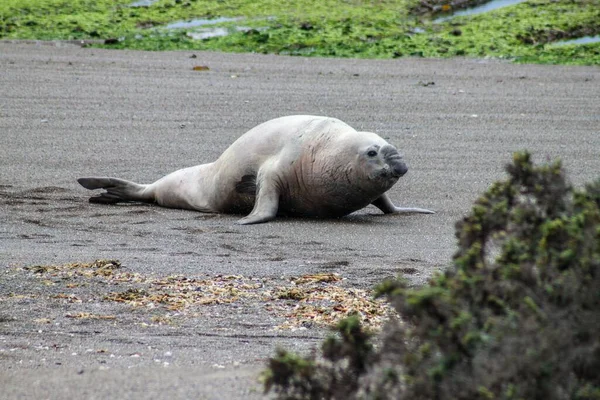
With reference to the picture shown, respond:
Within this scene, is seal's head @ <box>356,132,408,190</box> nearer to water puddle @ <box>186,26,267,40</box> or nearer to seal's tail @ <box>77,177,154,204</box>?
seal's tail @ <box>77,177,154,204</box>

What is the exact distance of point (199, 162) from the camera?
10250 millimetres

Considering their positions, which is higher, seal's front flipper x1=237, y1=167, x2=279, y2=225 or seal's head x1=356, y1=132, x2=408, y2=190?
seal's head x1=356, y1=132, x2=408, y2=190

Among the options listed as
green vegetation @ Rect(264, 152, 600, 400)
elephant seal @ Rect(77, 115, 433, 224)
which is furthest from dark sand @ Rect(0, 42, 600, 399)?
green vegetation @ Rect(264, 152, 600, 400)

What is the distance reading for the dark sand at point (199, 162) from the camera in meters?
4.27

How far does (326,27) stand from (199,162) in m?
8.65

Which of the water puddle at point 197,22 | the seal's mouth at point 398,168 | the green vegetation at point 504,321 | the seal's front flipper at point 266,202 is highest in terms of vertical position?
the green vegetation at point 504,321

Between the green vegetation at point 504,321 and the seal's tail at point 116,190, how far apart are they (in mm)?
6426

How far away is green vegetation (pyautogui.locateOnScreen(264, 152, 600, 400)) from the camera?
2281 mm

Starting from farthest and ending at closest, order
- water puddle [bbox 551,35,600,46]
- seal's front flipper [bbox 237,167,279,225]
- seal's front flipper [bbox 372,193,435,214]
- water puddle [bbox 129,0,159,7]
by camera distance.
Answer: water puddle [bbox 129,0,159,7], water puddle [bbox 551,35,600,46], seal's front flipper [bbox 372,193,435,214], seal's front flipper [bbox 237,167,279,225]

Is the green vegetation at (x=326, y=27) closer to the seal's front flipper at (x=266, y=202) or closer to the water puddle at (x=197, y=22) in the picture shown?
the water puddle at (x=197, y=22)

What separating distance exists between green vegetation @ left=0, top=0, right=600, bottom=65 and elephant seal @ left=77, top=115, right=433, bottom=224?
8.46m

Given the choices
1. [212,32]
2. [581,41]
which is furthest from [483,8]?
[212,32]

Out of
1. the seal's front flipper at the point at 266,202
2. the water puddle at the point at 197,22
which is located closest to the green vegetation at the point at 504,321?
the seal's front flipper at the point at 266,202

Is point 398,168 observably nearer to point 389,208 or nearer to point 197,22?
point 389,208
